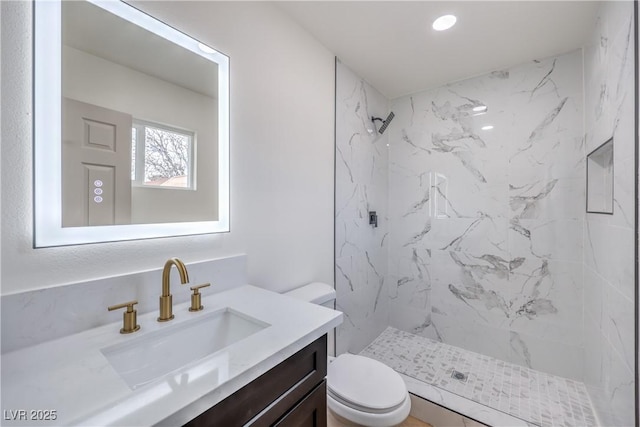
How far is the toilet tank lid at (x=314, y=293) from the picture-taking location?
1520mm

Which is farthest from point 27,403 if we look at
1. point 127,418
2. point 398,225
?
point 398,225

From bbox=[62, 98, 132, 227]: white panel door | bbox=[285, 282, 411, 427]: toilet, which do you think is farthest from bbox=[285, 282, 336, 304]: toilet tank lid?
bbox=[62, 98, 132, 227]: white panel door

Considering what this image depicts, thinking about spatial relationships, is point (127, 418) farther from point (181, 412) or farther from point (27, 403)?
point (27, 403)

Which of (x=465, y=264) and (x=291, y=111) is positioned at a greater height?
(x=291, y=111)

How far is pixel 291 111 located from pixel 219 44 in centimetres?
51

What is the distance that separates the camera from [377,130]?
259cm

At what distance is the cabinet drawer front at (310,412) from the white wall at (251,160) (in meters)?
0.65

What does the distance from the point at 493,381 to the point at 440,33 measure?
2.51m

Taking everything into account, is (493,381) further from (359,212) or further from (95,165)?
(95,165)

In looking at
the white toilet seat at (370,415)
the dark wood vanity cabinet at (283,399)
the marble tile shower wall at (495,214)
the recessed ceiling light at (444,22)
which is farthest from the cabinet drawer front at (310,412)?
the recessed ceiling light at (444,22)

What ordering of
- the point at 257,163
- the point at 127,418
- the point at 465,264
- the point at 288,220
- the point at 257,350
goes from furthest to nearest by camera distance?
the point at 465,264 < the point at 288,220 < the point at 257,163 < the point at 257,350 < the point at 127,418

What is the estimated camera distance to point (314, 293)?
1.58 metres

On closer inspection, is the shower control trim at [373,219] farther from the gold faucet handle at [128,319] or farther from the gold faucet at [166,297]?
the gold faucet handle at [128,319]

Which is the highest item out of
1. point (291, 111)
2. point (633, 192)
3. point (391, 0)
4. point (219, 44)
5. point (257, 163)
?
point (391, 0)
